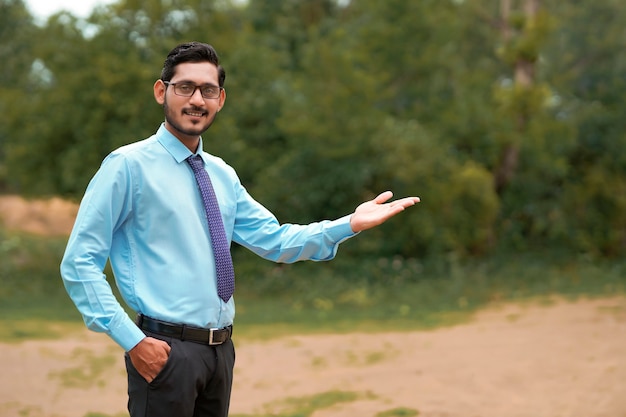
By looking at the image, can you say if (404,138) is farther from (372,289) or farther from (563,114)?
(563,114)

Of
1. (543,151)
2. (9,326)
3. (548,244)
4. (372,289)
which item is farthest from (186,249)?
(548,244)

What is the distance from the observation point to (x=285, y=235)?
304 centimetres

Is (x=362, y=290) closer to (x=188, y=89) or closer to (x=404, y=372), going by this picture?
(x=404, y=372)

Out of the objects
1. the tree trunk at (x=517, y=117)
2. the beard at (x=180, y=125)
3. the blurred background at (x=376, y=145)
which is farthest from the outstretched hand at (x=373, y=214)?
the tree trunk at (x=517, y=117)

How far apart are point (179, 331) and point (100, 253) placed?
344 millimetres

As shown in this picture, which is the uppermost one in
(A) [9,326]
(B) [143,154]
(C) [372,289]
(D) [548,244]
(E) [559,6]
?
(E) [559,6]

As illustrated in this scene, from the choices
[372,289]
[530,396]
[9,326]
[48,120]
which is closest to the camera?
[530,396]

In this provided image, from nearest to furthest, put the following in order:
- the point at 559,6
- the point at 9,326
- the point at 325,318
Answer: the point at 9,326 → the point at 325,318 → the point at 559,6

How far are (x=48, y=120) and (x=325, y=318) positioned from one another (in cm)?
631

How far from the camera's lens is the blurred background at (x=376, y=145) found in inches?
536

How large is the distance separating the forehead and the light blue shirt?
0.61 ft

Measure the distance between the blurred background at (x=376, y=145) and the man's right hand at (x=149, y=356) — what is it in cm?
980

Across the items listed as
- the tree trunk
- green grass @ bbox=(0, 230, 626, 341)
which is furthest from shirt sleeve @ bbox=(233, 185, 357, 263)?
the tree trunk

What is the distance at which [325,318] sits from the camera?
11812mm
